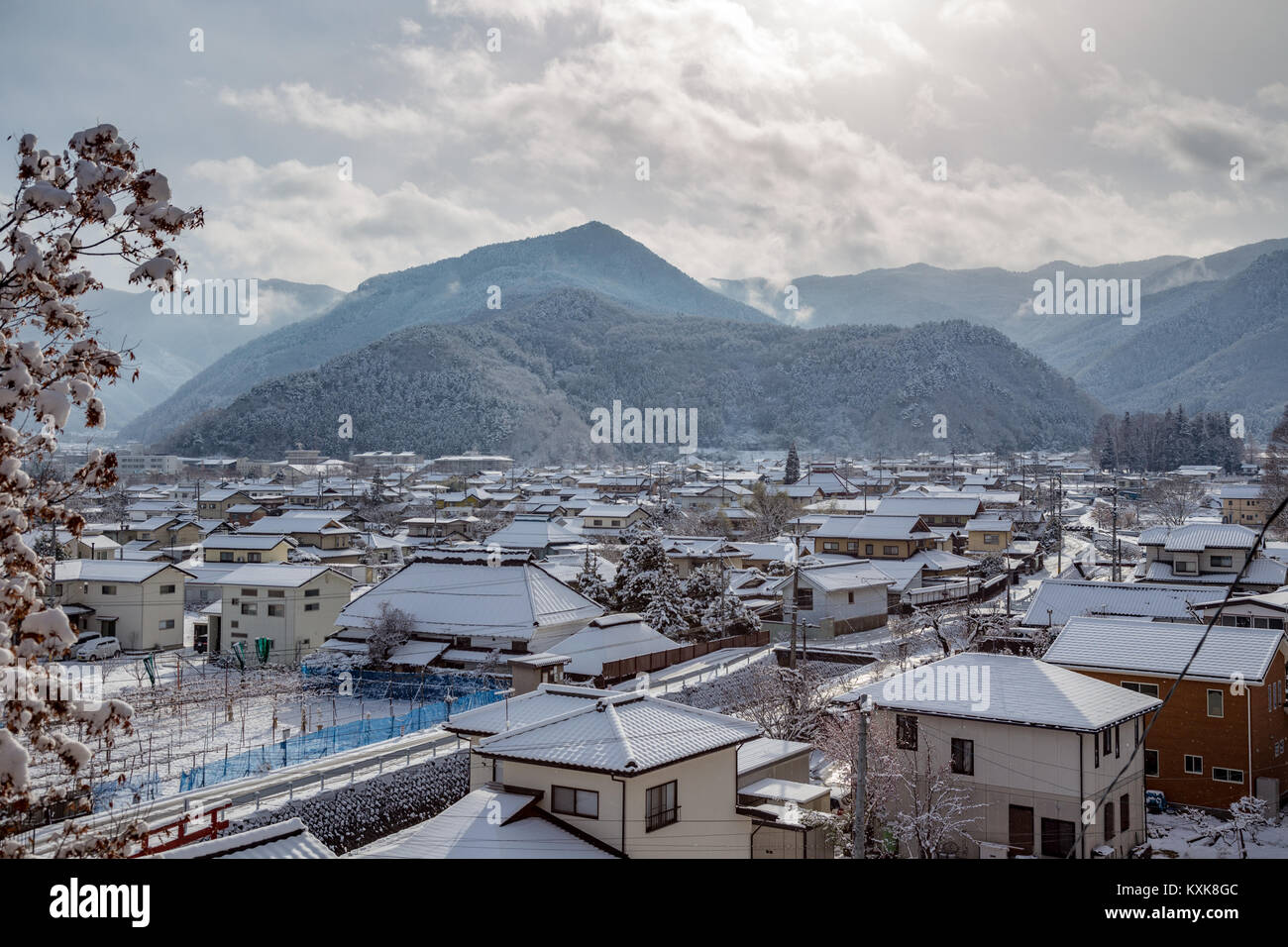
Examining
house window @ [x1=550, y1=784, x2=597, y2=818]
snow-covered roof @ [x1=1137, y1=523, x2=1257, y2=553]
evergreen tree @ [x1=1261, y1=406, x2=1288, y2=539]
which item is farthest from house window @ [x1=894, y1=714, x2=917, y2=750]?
evergreen tree @ [x1=1261, y1=406, x2=1288, y2=539]

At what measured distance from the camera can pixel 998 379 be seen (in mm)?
137375

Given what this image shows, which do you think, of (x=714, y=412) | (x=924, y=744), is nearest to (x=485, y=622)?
(x=924, y=744)

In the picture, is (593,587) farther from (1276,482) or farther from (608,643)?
(1276,482)

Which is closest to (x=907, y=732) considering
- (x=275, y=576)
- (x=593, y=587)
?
(x=593, y=587)

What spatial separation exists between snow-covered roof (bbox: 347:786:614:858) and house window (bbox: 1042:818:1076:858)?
6239 millimetres

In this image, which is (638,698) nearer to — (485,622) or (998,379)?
(485,622)

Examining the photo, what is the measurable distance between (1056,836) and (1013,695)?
181cm

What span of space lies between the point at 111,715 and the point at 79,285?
66.9 inches

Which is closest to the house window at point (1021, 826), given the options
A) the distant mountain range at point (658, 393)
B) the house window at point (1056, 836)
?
the house window at point (1056, 836)

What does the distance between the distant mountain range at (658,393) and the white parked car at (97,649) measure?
87858mm

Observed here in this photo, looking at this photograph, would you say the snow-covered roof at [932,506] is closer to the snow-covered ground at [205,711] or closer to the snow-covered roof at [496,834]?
the snow-covered ground at [205,711]

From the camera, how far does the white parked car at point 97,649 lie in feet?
83.7

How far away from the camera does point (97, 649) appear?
84.4 ft

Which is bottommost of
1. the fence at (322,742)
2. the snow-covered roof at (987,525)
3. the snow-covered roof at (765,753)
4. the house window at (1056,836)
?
the fence at (322,742)
